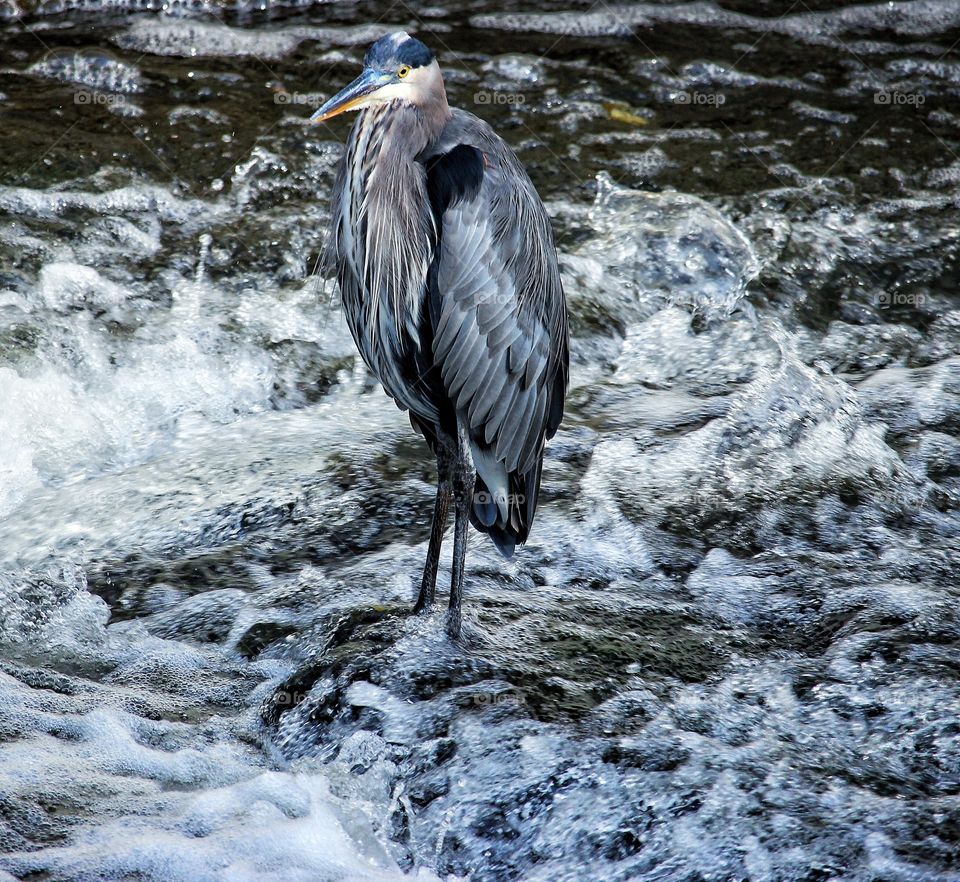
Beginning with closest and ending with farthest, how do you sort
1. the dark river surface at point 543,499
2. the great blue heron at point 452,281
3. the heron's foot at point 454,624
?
the dark river surface at point 543,499 < the great blue heron at point 452,281 < the heron's foot at point 454,624

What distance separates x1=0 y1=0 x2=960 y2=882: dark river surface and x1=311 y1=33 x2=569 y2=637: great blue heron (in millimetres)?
447

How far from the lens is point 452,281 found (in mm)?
2648

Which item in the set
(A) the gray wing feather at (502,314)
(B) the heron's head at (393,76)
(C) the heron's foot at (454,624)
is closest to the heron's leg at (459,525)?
(C) the heron's foot at (454,624)

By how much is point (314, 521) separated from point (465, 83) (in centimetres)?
366

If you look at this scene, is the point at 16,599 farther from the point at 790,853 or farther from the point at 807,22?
the point at 807,22

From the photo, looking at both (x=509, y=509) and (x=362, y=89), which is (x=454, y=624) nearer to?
(x=509, y=509)

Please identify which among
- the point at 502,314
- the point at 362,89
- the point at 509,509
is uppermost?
the point at 362,89

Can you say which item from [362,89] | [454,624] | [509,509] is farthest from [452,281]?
[454,624]

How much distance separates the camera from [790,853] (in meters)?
2.37

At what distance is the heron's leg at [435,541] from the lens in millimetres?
3049

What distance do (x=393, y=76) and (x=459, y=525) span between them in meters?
1.16

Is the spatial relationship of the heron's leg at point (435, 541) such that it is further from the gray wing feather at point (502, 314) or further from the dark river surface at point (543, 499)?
the gray wing feather at point (502, 314)

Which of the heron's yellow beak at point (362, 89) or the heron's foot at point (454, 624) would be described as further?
the heron's foot at point (454, 624)

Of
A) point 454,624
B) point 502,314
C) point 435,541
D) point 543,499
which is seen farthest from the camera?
point 543,499
